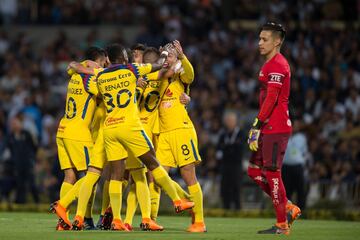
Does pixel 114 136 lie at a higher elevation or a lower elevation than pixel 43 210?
higher

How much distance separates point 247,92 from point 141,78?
13785 millimetres

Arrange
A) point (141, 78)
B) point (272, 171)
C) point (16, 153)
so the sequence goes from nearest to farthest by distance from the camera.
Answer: point (272, 171) < point (141, 78) < point (16, 153)

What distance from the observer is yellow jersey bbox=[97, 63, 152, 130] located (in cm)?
1584

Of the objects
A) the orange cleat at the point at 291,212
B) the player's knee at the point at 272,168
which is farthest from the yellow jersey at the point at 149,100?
the orange cleat at the point at 291,212

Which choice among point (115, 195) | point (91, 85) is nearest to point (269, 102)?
point (115, 195)

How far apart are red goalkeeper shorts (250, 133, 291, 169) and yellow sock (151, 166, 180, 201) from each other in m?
1.32

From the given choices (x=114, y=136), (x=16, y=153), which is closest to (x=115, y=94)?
(x=114, y=136)

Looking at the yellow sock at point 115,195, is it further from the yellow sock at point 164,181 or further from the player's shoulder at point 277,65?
the player's shoulder at point 277,65

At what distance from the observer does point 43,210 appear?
23.8 meters

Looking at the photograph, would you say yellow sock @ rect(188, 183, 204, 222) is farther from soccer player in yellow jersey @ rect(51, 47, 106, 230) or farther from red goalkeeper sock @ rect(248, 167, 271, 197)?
soccer player in yellow jersey @ rect(51, 47, 106, 230)

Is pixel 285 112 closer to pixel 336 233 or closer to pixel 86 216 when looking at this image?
pixel 336 233

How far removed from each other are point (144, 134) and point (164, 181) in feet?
2.37

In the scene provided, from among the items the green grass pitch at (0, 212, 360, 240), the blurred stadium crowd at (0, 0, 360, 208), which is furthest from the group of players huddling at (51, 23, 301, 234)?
the blurred stadium crowd at (0, 0, 360, 208)

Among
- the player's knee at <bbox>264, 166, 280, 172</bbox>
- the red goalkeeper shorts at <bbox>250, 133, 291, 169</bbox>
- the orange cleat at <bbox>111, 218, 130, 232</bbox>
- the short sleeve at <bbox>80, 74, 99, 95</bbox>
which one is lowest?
the orange cleat at <bbox>111, 218, 130, 232</bbox>
